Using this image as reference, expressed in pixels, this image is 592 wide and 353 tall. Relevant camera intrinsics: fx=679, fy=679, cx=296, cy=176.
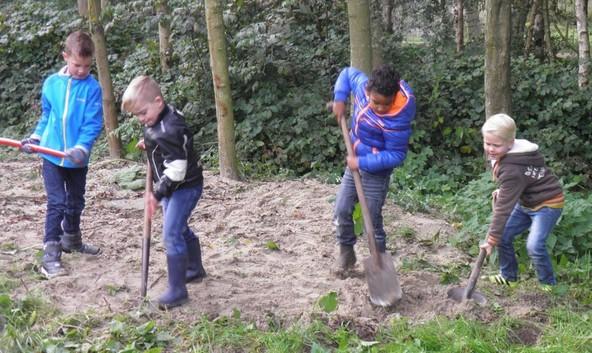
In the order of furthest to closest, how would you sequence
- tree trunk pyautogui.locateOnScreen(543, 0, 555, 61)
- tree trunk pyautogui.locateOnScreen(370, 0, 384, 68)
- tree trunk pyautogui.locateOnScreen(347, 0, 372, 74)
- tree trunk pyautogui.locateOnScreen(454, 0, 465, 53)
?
tree trunk pyautogui.locateOnScreen(454, 0, 465, 53) < tree trunk pyautogui.locateOnScreen(543, 0, 555, 61) < tree trunk pyautogui.locateOnScreen(370, 0, 384, 68) < tree trunk pyautogui.locateOnScreen(347, 0, 372, 74)

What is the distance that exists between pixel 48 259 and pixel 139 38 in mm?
10794

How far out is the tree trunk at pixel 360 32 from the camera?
749cm

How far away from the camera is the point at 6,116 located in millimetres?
14711

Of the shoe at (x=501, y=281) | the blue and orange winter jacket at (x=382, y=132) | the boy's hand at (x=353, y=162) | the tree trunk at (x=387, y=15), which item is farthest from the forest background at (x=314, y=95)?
the boy's hand at (x=353, y=162)

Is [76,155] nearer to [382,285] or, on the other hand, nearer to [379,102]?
[379,102]

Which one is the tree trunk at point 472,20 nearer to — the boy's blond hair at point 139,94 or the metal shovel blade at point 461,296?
the metal shovel blade at point 461,296

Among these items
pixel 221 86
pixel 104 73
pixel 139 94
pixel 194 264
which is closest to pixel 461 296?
pixel 194 264

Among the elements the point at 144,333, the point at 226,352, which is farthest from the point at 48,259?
the point at 226,352

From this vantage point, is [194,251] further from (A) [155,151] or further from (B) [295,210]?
(B) [295,210]

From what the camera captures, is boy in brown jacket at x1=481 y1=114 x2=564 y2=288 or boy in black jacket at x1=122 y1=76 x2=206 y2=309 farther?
boy in brown jacket at x1=481 y1=114 x2=564 y2=288

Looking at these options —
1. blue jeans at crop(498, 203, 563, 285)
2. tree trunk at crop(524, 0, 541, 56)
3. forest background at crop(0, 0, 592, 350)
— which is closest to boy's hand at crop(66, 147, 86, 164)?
blue jeans at crop(498, 203, 563, 285)

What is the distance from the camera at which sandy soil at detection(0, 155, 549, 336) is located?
4.54 meters

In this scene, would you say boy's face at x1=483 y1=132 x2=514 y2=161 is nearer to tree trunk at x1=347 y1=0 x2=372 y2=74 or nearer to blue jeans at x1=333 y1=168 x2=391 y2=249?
blue jeans at x1=333 y1=168 x2=391 y2=249

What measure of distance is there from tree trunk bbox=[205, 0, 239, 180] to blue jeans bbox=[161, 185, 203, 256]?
4.16 m
